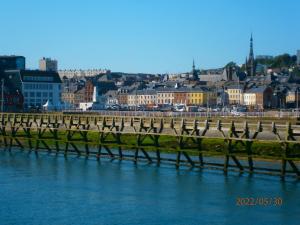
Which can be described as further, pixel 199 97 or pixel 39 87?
pixel 199 97

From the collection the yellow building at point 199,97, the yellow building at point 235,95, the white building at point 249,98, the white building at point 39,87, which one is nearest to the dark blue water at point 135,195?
the white building at point 39,87

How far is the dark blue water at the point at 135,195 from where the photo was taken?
31.9 meters

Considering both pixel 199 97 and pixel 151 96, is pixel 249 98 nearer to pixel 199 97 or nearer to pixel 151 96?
pixel 199 97

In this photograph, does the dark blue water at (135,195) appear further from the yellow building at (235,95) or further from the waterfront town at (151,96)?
the yellow building at (235,95)

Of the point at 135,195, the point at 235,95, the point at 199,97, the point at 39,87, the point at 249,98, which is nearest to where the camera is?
the point at 135,195

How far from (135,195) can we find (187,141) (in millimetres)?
15369

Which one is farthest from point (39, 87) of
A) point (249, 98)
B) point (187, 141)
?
point (187, 141)

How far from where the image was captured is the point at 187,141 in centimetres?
5238

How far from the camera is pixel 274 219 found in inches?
1236

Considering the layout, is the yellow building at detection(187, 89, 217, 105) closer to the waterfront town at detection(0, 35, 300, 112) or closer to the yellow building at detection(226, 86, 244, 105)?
the waterfront town at detection(0, 35, 300, 112)

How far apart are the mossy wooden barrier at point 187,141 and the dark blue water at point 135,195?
4.51ft

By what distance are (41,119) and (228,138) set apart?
22700mm

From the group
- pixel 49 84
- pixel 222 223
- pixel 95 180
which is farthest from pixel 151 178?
pixel 49 84

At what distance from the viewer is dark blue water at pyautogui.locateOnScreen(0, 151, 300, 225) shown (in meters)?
31.9
